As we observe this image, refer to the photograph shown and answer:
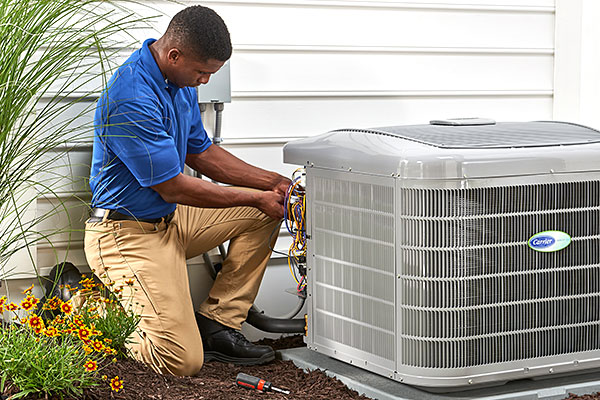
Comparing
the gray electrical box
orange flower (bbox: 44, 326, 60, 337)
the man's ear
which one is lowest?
orange flower (bbox: 44, 326, 60, 337)

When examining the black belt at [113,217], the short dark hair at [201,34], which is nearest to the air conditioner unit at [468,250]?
the short dark hair at [201,34]

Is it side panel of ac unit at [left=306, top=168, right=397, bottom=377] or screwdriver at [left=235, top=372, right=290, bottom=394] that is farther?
screwdriver at [left=235, top=372, right=290, bottom=394]

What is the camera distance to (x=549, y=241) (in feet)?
8.87

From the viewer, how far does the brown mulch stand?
274 centimetres

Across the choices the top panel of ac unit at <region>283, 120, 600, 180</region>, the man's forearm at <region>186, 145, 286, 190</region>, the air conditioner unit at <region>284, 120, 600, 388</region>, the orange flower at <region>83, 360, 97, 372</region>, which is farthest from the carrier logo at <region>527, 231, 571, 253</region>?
the orange flower at <region>83, 360, 97, 372</region>

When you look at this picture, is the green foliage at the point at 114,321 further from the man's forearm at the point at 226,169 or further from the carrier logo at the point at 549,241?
the carrier logo at the point at 549,241

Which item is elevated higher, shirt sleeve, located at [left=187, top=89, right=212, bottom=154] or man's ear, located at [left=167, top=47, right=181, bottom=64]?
man's ear, located at [left=167, top=47, right=181, bottom=64]

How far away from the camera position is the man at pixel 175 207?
3.00 m

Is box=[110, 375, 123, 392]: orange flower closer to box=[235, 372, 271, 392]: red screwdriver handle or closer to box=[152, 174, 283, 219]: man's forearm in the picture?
box=[235, 372, 271, 392]: red screwdriver handle

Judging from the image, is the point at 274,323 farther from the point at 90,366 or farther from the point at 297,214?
the point at 90,366

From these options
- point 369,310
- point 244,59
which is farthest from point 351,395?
point 244,59

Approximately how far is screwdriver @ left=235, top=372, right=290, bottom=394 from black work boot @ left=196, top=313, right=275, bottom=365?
379 millimetres

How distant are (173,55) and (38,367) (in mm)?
1239

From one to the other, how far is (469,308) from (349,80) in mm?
1470
